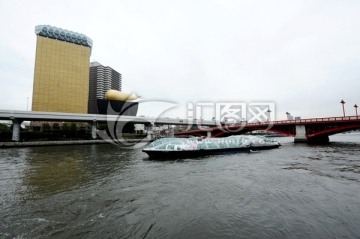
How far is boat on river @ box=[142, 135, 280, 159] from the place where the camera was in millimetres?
30672

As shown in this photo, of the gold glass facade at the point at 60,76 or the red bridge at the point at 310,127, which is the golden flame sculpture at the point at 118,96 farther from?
the red bridge at the point at 310,127

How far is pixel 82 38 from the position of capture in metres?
131

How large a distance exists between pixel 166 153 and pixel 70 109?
4545 inches

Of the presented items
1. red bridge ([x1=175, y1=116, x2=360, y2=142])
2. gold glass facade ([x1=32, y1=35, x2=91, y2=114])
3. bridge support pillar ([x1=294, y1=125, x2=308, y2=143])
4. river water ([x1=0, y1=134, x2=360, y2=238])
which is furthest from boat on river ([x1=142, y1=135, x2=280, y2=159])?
gold glass facade ([x1=32, y1=35, x2=91, y2=114])

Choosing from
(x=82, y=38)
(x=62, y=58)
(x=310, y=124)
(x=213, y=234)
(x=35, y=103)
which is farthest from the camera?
(x=82, y=38)

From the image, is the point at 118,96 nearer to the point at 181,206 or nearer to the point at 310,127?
the point at 310,127

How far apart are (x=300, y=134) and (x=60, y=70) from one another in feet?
426

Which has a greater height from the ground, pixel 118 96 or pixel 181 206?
pixel 118 96

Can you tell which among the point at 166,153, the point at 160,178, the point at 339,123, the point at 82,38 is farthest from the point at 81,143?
the point at 82,38

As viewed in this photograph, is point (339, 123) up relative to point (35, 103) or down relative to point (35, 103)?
down

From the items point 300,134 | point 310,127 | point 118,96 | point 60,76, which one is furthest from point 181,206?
point 60,76

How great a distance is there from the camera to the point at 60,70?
12225 cm

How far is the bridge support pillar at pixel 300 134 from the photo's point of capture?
189 feet

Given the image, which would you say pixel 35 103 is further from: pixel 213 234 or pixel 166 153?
pixel 213 234
